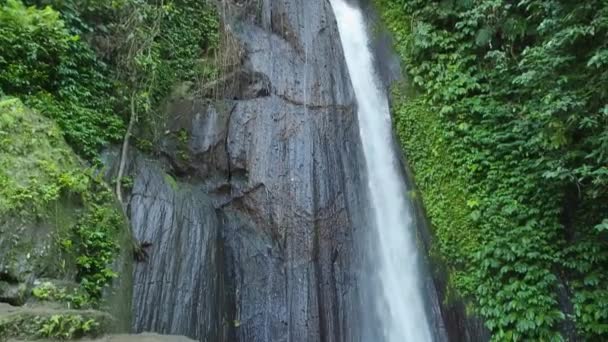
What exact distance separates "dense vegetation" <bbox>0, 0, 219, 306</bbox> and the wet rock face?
2.38 feet

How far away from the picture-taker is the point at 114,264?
5.56 m

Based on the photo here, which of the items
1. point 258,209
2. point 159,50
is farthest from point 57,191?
point 159,50

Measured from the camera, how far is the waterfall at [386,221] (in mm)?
7859

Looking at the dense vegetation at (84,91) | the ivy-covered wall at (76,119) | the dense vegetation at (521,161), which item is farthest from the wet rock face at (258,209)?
the dense vegetation at (521,161)

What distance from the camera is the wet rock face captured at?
21.7ft

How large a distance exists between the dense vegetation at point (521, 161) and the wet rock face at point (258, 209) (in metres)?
1.58

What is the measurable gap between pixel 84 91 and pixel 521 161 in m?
7.02

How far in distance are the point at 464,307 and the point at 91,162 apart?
5.93 meters

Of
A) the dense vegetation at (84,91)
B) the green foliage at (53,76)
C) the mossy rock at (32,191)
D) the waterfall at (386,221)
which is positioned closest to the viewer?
the mossy rock at (32,191)

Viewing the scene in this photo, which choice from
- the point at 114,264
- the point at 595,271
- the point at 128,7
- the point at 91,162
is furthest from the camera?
the point at 128,7

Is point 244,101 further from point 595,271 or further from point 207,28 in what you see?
point 595,271

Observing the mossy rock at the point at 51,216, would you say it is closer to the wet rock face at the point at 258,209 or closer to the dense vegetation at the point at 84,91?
the dense vegetation at the point at 84,91

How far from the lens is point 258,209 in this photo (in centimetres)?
767

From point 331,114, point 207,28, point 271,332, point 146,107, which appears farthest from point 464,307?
point 207,28
